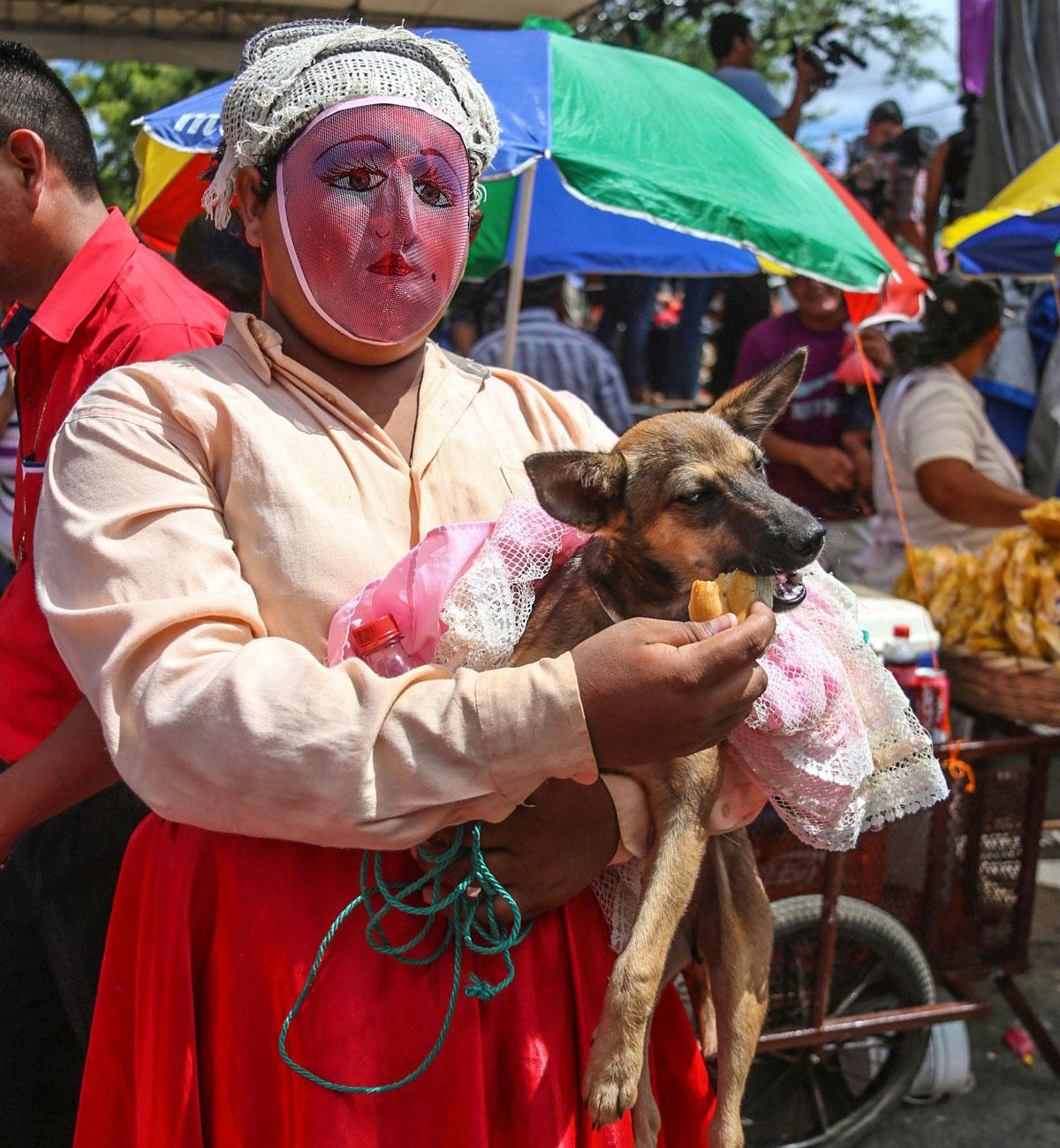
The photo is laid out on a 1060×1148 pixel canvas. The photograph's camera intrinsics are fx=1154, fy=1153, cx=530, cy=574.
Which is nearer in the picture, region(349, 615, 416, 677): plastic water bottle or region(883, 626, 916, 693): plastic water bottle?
region(349, 615, 416, 677): plastic water bottle

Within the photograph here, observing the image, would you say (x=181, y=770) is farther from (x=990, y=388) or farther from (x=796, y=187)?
(x=990, y=388)

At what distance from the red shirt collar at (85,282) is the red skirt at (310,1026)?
3.98 feet

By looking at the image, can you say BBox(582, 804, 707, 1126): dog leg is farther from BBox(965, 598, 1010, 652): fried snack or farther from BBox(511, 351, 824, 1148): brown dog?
BBox(965, 598, 1010, 652): fried snack

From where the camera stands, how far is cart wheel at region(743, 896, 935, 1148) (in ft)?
12.3

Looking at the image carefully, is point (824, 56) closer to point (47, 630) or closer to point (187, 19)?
point (187, 19)

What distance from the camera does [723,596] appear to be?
1.85 metres

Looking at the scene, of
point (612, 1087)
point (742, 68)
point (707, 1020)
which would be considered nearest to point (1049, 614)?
point (707, 1020)

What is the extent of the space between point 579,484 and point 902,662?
87.3 inches

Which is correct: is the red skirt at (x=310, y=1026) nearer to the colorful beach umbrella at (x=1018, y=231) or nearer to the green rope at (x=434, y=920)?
the green rope at (x=434, y=920)

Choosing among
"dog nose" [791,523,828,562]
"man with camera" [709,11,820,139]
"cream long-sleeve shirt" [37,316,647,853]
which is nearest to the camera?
"cream long-sleeve shirt" [37,316,647,853]

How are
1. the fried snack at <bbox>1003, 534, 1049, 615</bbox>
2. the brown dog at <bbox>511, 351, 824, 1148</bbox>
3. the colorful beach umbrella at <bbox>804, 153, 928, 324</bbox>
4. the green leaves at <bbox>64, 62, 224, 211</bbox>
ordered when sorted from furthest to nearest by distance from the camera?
the green leaves at <bbox>64, 62, 224, 211</bbox>, the colorful beach umbrella at <bbox>804, 153, 928, 324</bbox>, the fried snack at <bbox>1003, 534, 1049, 615</bbox>, the brown dog at <bbox>511, 351, 824, 1148</bbox>

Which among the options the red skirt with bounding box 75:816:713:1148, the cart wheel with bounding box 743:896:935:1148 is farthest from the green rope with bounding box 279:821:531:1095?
the cart wheel with bounding box 743:896:935:1148

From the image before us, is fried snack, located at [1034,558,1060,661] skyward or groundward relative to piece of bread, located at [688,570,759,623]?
groundward

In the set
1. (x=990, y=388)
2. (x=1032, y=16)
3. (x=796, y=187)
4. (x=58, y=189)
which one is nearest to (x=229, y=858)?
(x=58, y=189)
